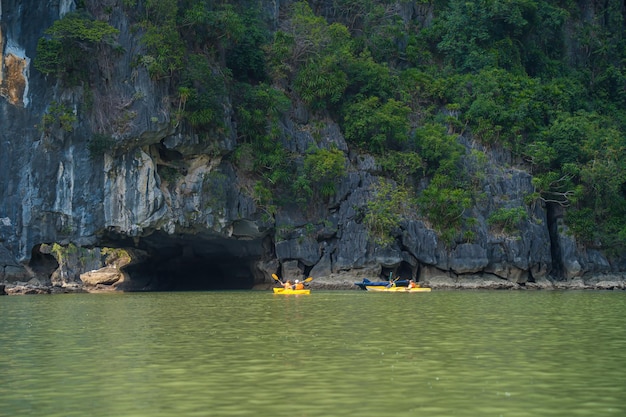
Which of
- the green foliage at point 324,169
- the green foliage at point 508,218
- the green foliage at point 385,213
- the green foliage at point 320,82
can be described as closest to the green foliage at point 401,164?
the green foliage at point 385,213

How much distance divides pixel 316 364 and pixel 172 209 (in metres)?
25.7

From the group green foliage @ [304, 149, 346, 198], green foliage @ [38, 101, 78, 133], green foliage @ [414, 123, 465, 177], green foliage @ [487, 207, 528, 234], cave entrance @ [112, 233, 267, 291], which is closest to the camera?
green foliage @ [38, 101, 78, 133]

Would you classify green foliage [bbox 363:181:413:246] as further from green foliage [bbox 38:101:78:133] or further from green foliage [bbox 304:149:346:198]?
green foliage [bbox 38:101:78:133]

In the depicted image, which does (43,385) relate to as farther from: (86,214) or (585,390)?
(86,214)

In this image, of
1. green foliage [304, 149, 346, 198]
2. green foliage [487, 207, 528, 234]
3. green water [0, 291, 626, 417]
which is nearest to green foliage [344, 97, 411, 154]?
green foliage [304, 149, 346, 198]

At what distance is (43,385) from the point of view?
10.3 meters

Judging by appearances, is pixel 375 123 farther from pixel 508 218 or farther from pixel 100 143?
pixel 100 143

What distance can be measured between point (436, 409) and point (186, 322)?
10672 mm

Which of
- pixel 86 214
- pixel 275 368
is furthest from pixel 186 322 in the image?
pixel 86 214

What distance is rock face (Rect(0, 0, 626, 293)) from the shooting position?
35.7m

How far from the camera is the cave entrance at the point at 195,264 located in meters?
40.2

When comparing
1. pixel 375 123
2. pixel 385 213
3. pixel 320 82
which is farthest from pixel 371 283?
pixel 320 82

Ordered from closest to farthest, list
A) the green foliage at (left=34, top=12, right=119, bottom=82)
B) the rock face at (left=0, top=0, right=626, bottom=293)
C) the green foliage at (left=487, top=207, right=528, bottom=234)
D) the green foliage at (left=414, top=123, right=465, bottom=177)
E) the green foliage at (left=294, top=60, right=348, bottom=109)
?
the green foliage at (left=34, top=12, right=119, bottom=82), the rock face at (left=0, top=0, right=626, bottom=293), the green foliage at (left=487, top=207, right=528, bottom=234), the green foliage at (left=414, top=123, right=465, bottom=177), the green foliage at (left=294, top=60, right=348, bottom=109)

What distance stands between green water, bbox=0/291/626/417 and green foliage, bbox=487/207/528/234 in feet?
63.1
